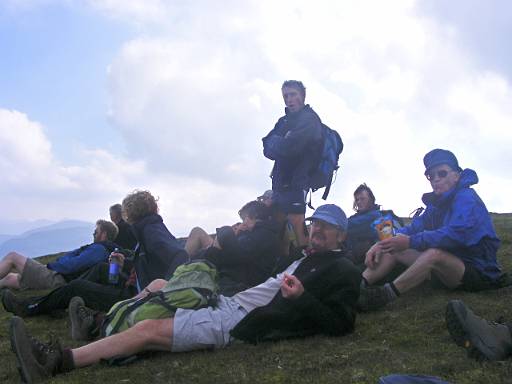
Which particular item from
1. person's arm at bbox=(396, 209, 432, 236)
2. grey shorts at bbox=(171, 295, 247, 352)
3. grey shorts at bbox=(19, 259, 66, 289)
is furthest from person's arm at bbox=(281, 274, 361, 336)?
grey shorts at bbox=(19, 259, 66, 289)

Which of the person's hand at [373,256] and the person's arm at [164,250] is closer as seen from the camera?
the person's hand at [373,256]

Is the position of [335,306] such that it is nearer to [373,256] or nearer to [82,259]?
[373,256]

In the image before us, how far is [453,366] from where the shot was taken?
4.63 m

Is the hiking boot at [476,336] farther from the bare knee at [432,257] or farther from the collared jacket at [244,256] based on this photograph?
the collared jacket at [244,256]

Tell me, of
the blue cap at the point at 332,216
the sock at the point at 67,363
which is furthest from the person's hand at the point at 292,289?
the sock at the point at 67,363

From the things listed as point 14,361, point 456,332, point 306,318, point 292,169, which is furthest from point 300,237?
point 14,361

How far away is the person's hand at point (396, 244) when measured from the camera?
7.21m

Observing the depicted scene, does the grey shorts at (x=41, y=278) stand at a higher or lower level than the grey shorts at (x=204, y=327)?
higher

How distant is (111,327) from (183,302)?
35.8 inches

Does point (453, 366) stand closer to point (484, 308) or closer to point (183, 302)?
point (484, 308)

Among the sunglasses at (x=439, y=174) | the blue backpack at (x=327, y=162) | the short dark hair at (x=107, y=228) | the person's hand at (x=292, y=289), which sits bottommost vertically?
the person's hand at (x=292, y=289)

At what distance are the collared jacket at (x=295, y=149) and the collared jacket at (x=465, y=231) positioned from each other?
7.42 ft

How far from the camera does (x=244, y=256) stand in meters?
7.34

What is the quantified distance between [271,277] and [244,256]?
0.93m
